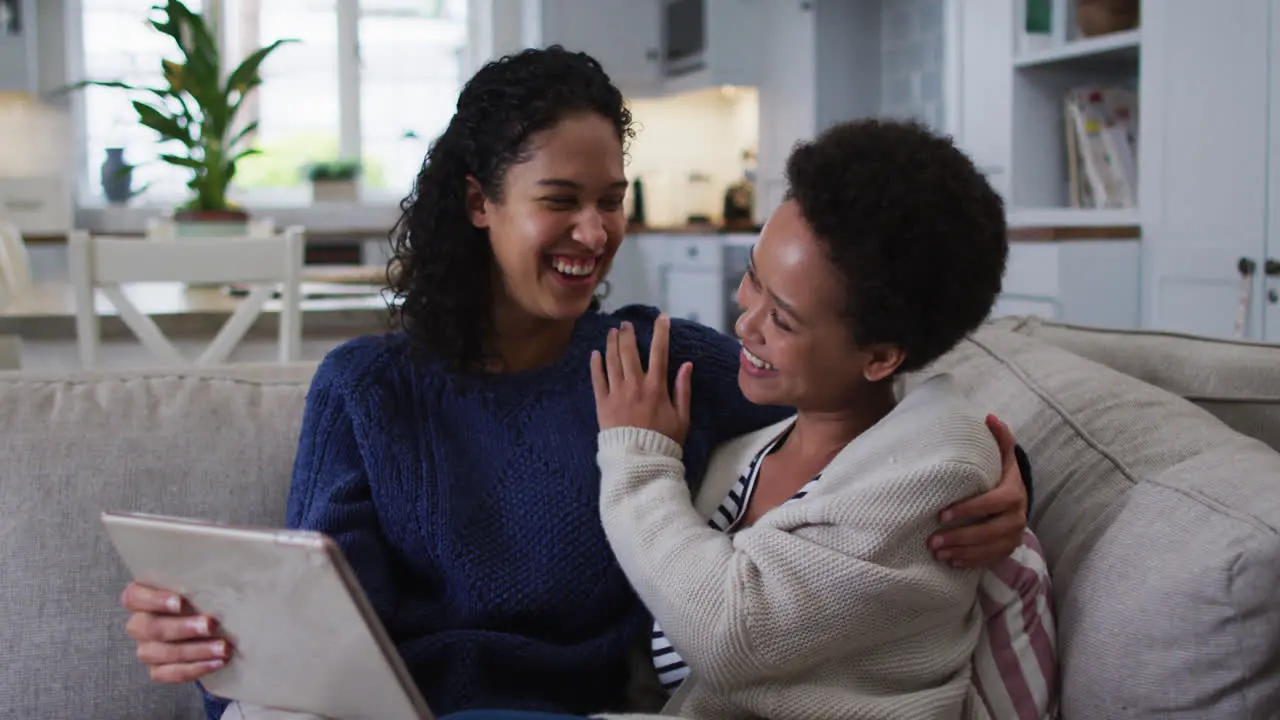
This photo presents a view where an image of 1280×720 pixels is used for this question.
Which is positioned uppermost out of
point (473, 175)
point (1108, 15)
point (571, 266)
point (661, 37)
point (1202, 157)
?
point (661, 37)

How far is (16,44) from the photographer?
587cm

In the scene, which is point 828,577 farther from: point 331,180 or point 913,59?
point 331,180

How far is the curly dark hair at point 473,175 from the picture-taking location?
1.37 m

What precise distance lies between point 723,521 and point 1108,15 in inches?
106

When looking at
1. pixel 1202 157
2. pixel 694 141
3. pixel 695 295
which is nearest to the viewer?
pixel 1202 157

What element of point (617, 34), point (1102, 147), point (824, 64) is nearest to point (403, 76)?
point (617, 34)

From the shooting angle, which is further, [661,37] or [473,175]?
[661,37]

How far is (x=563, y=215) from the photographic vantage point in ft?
4.40

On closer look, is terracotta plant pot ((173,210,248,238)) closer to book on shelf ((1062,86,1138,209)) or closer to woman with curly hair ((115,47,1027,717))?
woman with curly hair ((115,47,1027,717))

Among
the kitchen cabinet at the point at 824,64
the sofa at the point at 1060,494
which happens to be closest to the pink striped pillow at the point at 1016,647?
the sofa at the point at 1060,494

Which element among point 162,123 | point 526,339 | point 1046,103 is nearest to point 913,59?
point 1046,103

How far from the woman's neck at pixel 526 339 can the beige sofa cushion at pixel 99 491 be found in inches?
13.0

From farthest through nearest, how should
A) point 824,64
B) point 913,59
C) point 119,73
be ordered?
point 119,73, point 824,64, point 913,59

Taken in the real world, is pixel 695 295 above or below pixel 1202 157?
below
